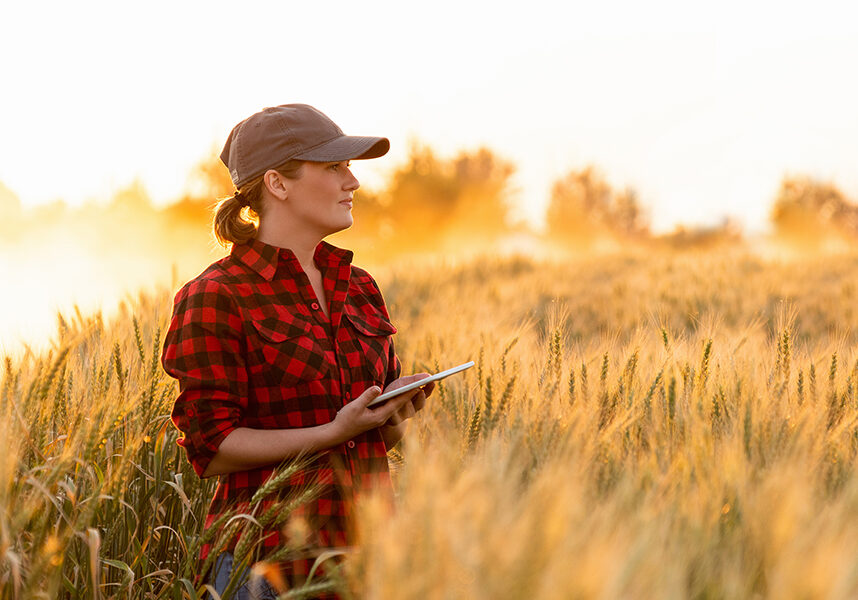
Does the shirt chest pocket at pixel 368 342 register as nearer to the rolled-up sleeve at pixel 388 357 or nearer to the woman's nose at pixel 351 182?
the rolled-up sleeve at pixel 388 357

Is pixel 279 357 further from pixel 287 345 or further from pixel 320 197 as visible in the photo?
pixel 320 197

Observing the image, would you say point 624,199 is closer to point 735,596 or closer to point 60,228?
point 60,228

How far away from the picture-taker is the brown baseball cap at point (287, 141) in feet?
7.24

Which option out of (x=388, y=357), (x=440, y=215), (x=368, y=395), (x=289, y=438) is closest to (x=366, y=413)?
(x=368, y=395)

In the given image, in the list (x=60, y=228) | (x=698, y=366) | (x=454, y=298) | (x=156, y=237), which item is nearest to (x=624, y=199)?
(x=156, y=237)

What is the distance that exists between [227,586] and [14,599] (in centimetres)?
41

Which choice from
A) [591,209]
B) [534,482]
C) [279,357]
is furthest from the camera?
[591,209]

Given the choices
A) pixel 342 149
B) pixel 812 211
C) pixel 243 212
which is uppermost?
pixel 342 149

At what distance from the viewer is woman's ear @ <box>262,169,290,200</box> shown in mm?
2238

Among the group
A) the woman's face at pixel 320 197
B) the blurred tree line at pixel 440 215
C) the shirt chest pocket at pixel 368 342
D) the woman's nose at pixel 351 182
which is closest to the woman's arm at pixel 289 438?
the shirt chest pocket at pixel 368 342

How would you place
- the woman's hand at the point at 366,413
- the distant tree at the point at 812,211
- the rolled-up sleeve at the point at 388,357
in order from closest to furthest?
the woman's hand at the point at 366,413, the rolled-up sleeve at the point at 388,357, the distant tree at the point at 812,211

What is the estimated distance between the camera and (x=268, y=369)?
2.04 meters

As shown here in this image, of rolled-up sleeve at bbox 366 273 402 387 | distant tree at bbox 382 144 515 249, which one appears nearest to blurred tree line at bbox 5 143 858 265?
distant tree at bbox 382 144 515 249

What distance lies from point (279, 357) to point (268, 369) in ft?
0.13
